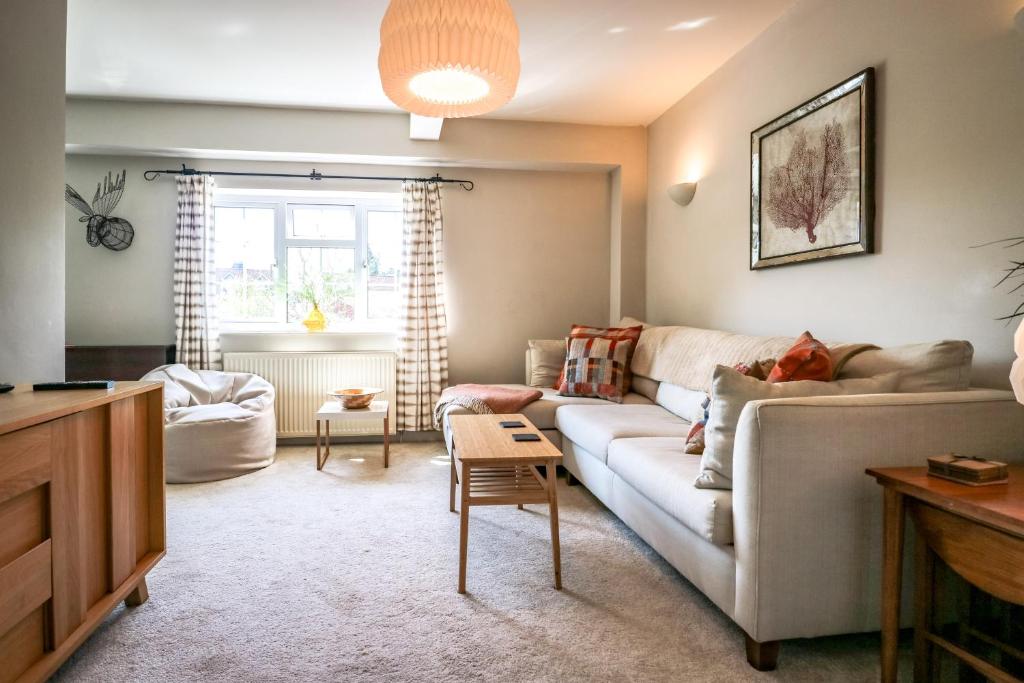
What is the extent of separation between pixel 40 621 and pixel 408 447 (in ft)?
9.85

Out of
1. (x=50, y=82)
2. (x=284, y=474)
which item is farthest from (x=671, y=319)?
(x=50, y=82)

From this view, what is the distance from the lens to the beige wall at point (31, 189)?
1.86 metres

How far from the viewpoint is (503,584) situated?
2.12m

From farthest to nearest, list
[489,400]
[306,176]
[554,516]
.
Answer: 1. [306,176]
2. [489,400]
3. [554,516]

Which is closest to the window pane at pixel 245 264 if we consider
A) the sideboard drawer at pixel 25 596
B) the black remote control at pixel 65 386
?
the black remote control at pixel 65 386

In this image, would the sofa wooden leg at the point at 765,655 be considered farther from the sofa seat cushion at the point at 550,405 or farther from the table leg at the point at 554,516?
the sofa seat cushion at the point at 550,405

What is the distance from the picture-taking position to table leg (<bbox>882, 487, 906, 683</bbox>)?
1.45 meters

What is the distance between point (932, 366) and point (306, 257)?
4.23 meters

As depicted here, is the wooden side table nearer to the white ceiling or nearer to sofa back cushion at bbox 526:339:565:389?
the white ceiling

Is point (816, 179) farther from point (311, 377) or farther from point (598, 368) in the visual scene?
point (311, 377)

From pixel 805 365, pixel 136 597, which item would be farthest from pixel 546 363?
pixel 136 597

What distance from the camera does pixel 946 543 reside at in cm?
135

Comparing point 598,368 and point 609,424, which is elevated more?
point 598,368

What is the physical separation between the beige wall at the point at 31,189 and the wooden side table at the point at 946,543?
2676mm
